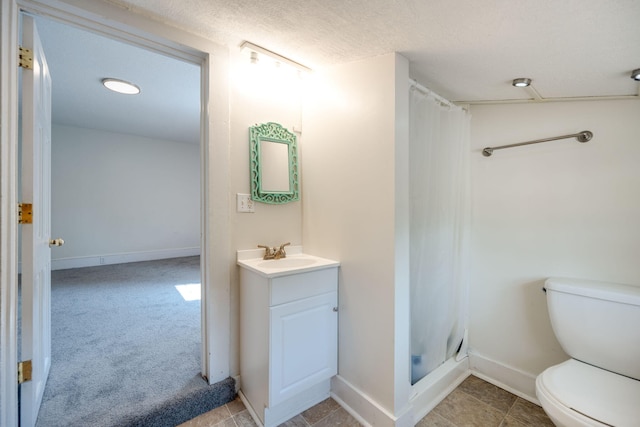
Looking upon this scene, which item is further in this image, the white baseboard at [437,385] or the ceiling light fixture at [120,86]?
the ceiling light fixture at [120,86]

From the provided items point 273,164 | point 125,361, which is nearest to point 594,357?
point 273,164

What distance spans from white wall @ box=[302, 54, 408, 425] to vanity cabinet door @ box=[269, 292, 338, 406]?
3.3 inches

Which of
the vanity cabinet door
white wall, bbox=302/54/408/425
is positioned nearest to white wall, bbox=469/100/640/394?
white wall, bbox=302/54/408/425

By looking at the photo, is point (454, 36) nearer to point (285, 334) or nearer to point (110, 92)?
point (285, 334)

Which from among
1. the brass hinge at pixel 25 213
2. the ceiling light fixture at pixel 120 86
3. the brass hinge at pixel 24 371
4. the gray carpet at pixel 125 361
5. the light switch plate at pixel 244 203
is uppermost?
the ceiling light fixture at pixel 120 86

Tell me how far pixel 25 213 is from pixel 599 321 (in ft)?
9.30

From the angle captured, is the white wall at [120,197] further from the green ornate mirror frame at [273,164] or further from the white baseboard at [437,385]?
the white baseboard at [437,385]

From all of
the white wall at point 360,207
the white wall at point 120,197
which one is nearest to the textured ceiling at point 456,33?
the white wall at point 360,207

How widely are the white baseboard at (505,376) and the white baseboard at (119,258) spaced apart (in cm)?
517

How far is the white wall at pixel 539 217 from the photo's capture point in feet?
5.09

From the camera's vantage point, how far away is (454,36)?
4.07 ft

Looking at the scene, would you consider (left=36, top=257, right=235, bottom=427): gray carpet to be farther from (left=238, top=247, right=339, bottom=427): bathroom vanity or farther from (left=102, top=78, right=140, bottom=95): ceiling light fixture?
(left=102, top=78, right=140, bottom=95): ceiling light fixture

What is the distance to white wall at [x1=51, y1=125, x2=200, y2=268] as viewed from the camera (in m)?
4.27

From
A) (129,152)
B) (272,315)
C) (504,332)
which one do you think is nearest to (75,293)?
(129,152)
